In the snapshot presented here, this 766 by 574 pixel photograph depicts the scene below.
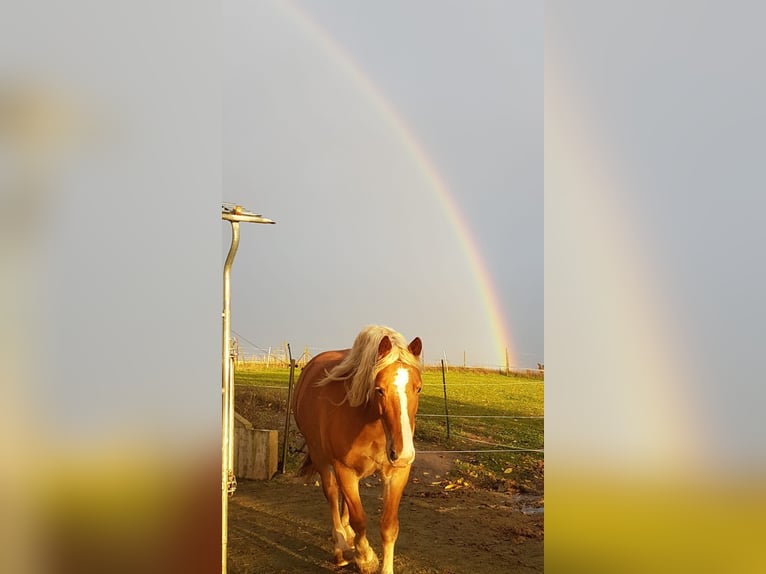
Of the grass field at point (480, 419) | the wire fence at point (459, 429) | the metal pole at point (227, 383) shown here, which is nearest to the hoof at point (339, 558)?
the metal pole at point (227, 383)

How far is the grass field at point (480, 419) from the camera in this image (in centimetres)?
573

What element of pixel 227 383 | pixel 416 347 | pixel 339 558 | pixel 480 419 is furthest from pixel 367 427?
pixel 480 419

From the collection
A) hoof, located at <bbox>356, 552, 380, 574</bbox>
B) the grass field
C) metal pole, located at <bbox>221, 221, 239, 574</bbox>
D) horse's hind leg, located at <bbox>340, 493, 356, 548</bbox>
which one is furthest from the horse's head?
the grass field

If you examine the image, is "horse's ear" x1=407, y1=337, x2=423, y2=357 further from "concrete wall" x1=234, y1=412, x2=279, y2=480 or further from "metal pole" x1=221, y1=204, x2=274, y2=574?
"concrete wall" x1=234, y1=412, x2=279, y2=480

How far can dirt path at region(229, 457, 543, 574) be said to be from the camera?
330 cm

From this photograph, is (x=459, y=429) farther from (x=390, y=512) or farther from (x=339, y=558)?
(x=390, y=512)

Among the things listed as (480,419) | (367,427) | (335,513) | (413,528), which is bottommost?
(413,528)

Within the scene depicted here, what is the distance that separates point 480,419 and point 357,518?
14.5 ft

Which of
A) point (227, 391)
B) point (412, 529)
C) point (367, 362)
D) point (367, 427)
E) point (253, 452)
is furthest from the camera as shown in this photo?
point (253, 452)

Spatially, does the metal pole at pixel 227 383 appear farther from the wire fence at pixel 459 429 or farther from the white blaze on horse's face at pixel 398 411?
the wire fence at pixel 459 429

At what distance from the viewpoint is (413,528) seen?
395cm
